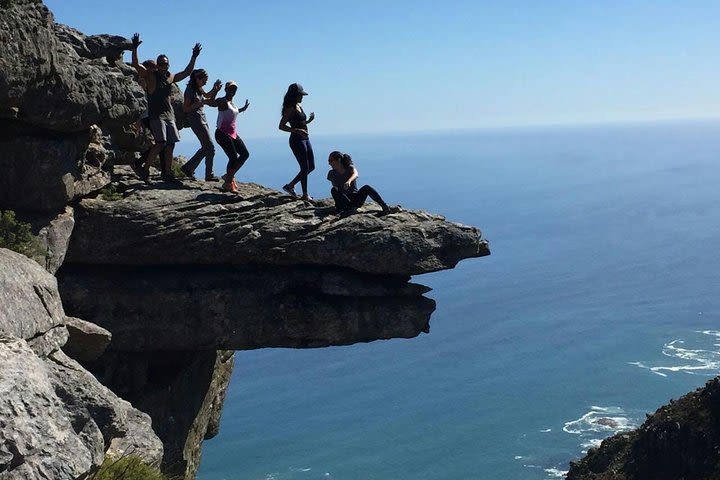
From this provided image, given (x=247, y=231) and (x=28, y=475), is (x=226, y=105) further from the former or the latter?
(x=28, y=475)

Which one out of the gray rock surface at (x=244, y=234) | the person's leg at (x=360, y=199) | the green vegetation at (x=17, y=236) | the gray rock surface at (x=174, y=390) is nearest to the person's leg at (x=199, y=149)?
the gray rock surface at (x=244, y=234)

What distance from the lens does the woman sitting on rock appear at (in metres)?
22.3

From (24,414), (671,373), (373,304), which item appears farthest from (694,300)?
(24,414)

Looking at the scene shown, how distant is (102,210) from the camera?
2089cm

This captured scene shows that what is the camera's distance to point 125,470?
1234cm

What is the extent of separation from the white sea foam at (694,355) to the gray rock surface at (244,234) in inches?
5233

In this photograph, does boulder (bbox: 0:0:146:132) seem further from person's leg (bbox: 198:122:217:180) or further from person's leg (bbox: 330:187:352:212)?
person's leg (bbox: 330:187:352:212)

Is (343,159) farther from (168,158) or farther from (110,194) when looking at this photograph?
(110,194)

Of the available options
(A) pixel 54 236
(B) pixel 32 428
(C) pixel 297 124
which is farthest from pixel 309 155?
(B) pixel 32 428

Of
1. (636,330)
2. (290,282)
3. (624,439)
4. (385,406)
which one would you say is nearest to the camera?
(290,282)

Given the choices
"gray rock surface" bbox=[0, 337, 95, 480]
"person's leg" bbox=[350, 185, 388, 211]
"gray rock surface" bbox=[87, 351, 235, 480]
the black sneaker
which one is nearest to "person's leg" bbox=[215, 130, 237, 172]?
the black sneaker

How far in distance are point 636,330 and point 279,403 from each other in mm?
83446

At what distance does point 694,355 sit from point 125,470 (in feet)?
525

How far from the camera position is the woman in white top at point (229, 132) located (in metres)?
22.4
